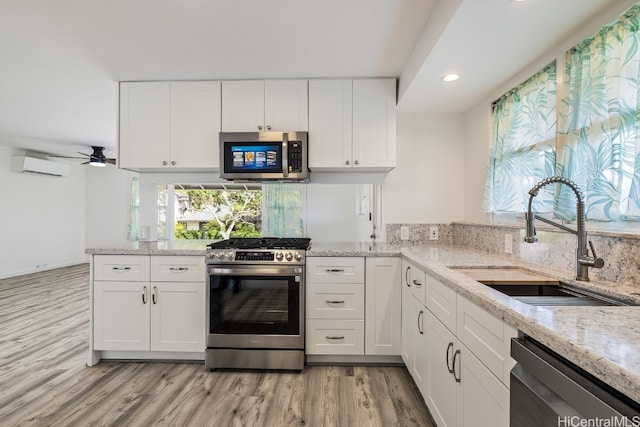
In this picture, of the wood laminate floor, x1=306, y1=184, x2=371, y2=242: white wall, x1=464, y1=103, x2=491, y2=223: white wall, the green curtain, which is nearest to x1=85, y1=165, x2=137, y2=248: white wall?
the wood laminate floor

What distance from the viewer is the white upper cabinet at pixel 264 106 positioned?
2562 mm

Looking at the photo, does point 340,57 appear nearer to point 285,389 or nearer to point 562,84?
point 562,84

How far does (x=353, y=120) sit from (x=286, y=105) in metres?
0.59

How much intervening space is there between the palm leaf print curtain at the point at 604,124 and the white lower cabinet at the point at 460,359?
2.55ft

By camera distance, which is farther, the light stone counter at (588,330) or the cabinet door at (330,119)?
the cabinet door at (330,119)

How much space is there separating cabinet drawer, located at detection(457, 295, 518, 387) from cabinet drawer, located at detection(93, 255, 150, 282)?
7.40 feet

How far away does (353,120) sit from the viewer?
8.36ft

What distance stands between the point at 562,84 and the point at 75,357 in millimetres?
4022

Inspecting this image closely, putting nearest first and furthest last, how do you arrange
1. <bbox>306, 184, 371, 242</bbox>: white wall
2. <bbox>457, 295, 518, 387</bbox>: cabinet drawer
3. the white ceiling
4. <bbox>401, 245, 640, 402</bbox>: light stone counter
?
1. <bbox>401, 245, 640, 402</bbox>: light stone counter
2. <bbox>457, 295, 518, 387</bbox>: cabinet drawer
3. the white ceiling
4. <bbox>306, 184, 371, 242</bbox>: white wall

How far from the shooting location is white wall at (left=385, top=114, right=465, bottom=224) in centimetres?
284

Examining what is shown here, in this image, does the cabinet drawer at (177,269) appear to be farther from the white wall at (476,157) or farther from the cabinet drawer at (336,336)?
the white wall at (476,157)

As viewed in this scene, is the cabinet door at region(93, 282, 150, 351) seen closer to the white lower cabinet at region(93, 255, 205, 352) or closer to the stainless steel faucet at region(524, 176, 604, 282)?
the white lower cabinet at region(93, 255, 205, 352)

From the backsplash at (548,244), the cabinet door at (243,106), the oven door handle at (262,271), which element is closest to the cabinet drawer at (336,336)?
the oven door handle at (262,271)

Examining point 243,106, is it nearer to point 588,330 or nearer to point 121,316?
point 121,316
